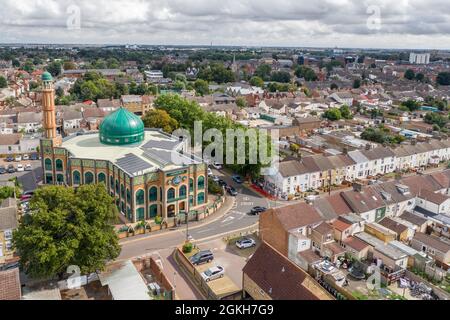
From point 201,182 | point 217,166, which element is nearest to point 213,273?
point 201,182

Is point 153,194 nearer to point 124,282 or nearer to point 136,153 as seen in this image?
point 136,153

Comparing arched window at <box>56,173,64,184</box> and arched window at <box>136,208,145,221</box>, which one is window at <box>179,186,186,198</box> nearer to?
arched window at <box>136,208,145,221</box>

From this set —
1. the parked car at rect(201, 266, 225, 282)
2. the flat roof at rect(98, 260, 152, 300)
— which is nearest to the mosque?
the flat roof at rect(98, 260, 152, 300)

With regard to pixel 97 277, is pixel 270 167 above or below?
above

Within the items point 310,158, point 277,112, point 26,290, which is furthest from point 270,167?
point 277,112

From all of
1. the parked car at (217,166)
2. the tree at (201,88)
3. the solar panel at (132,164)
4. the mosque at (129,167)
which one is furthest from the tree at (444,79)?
the solar panel at (132,164)
